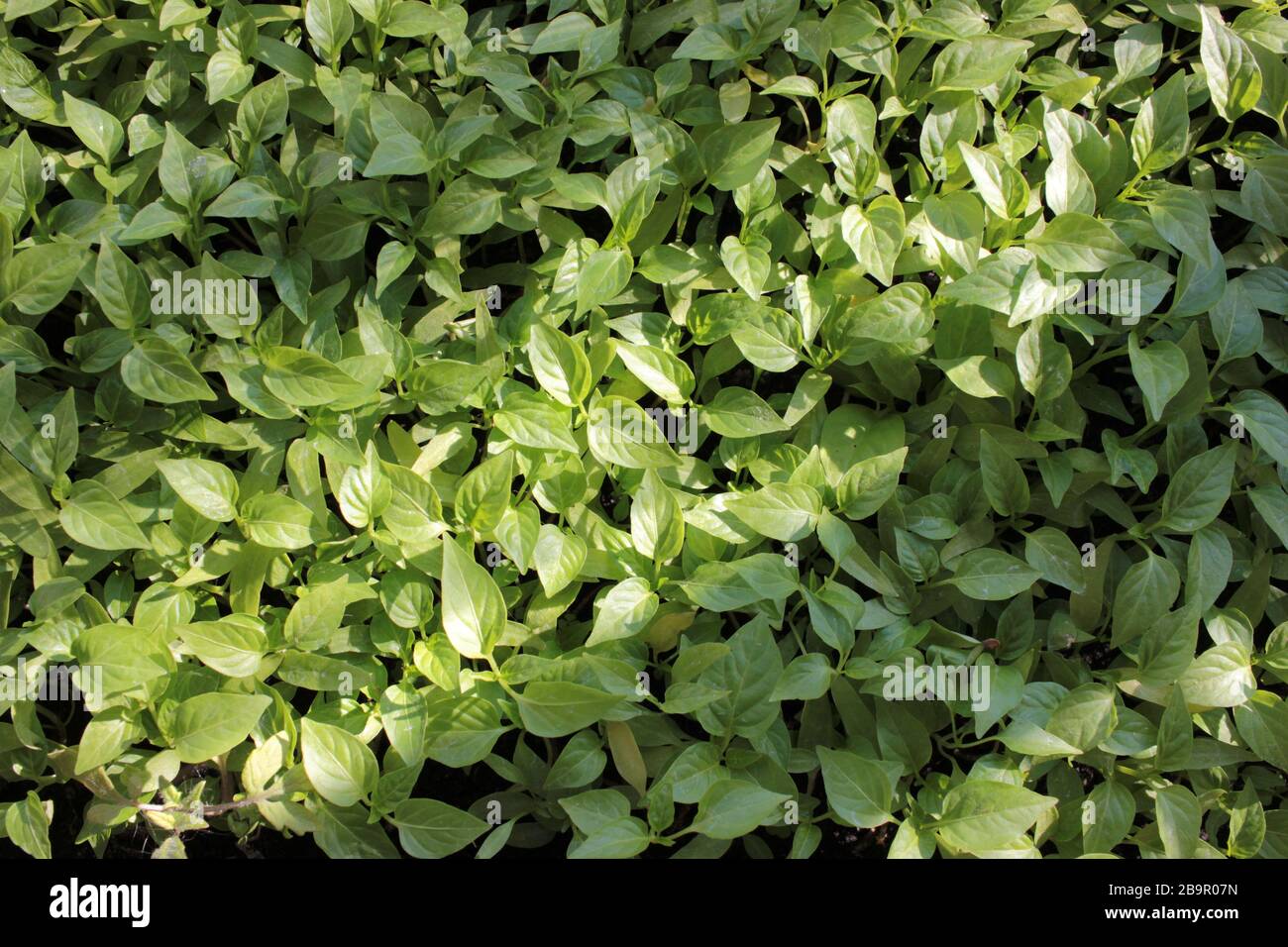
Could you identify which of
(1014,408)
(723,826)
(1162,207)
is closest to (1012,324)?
(1014,408)

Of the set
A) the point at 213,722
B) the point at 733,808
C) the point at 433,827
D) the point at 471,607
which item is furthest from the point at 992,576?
the point at 213,722

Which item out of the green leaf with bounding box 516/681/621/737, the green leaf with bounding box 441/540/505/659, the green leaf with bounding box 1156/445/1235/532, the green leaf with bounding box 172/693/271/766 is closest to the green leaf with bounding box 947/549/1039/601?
the green leaf with bounding box 1156/445/1235/532

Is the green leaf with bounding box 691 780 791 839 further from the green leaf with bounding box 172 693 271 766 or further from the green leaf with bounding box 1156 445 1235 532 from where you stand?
the green leaf with bounding box 1156 445 1235 532

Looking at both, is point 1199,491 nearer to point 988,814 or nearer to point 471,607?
point 988,814

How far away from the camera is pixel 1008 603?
1604mm

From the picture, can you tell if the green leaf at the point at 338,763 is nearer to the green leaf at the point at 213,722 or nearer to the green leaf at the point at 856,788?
the green leaf at the point at 213,722

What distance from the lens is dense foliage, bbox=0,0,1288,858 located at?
1479 mm

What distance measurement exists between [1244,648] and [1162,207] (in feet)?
2.32

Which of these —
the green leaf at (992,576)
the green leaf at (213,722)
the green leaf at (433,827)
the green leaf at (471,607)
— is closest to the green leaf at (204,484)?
the green leaf at (213,722)

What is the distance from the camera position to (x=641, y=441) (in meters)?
1.59

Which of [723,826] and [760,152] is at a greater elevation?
[760,152]

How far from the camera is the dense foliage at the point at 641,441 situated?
4.85 ft
